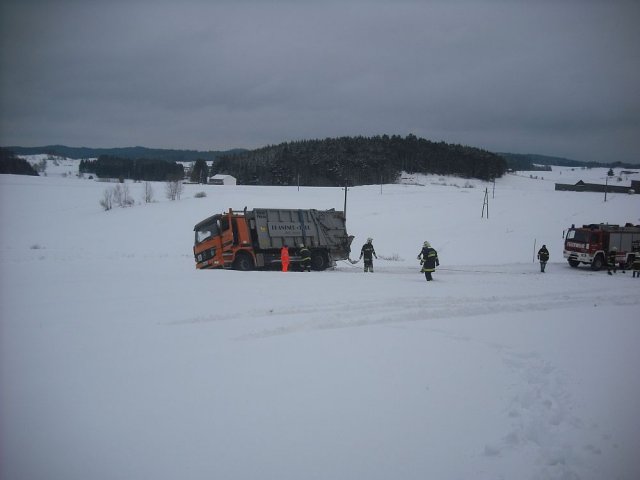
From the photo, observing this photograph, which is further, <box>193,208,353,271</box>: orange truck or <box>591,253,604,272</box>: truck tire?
<box>591,253,604,272</box>: truck tire

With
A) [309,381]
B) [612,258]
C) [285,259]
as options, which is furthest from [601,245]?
[309,381]

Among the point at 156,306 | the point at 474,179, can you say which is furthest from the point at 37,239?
the point at 474,179

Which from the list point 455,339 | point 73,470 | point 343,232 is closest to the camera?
point 73,470

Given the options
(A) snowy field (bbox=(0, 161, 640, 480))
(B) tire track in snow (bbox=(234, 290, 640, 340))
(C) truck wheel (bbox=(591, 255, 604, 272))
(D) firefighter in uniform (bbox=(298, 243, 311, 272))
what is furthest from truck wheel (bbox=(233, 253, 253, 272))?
(C) truck wheel (bbox=(591, 255, 604, 272))

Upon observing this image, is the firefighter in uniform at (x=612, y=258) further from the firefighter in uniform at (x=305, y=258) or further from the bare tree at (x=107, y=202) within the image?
the bare tree at (x=107, y=202)

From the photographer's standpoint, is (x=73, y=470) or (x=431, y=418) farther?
(x=431, y=418)

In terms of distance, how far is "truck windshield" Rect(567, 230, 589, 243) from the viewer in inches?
928

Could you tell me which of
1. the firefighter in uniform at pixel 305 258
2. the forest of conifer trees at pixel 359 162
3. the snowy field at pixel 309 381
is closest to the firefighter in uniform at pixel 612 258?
the snowy field at pixel 309 381

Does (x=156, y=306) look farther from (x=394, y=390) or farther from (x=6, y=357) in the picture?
(x=394, y=390)

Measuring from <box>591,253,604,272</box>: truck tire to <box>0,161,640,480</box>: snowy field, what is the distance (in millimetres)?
10991

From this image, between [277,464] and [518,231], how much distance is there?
126 feet

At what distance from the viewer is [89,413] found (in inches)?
210

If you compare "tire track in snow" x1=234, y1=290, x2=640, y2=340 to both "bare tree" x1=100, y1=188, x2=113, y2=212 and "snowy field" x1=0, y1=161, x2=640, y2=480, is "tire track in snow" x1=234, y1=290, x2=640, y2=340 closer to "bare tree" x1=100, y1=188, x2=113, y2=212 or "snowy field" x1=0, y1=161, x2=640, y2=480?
"snowy field" x1=0, y1=161, x2=640, y2=480

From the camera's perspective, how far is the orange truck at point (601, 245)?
2331cm
